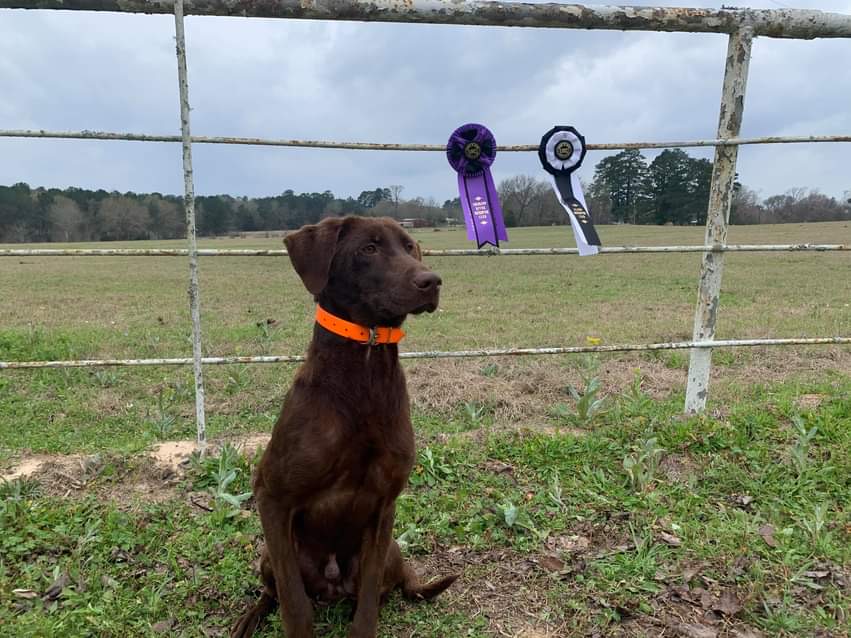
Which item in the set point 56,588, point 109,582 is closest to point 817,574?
point 109,582

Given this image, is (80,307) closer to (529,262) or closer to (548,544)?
(548,544)

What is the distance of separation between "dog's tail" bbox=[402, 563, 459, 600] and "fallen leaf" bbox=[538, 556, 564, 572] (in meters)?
0.43

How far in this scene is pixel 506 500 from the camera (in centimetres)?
297

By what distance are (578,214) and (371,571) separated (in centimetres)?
220

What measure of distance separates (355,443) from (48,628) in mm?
1265

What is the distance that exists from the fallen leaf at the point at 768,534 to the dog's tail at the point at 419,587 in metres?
1.40

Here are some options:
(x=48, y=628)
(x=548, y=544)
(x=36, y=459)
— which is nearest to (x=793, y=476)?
(x=548, y=544)

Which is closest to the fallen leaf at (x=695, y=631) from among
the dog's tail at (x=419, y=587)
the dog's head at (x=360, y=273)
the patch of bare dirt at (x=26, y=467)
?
the dog's tail at (x=419, y=587)

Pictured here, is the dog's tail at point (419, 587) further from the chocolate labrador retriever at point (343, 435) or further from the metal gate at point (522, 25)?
the metal gate at point (522, 25)

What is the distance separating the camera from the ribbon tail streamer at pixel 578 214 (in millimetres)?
3324

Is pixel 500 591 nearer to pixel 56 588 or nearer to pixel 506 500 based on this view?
pixel 506 500

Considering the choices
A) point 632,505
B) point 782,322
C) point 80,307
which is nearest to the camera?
point 632,505

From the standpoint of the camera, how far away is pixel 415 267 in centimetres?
212

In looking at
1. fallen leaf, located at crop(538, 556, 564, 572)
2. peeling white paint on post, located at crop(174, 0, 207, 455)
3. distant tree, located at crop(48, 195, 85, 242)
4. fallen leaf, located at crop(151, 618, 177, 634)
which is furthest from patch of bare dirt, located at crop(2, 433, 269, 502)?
distant tree, located at crop(48, 195, 85, 242)
